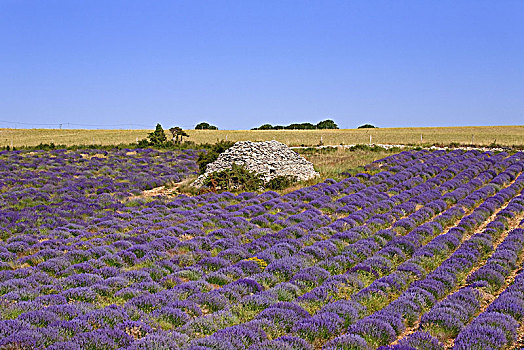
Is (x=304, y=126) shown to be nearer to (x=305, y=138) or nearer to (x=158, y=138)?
(x=305, y=138)

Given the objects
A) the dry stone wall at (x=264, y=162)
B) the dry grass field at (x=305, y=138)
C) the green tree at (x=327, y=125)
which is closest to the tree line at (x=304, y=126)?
the green tree at (x=327, y=125)

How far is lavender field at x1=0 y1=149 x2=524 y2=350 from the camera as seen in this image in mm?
7059

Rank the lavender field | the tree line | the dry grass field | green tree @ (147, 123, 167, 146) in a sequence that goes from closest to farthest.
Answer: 1. the lavender field
2. green tree @ (147, 123, 167, 146)
3. the dry grass field
4. the tree line

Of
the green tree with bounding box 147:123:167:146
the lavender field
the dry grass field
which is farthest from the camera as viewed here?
the dry grass field

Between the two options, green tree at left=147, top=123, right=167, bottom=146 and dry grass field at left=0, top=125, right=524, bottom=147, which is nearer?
green tree at left=147, top=123, right=167, bottom=146

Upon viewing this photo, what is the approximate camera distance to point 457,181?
965 inches

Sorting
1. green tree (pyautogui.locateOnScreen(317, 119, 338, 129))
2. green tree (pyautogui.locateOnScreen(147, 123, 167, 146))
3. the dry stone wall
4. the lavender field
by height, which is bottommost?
the lavender field

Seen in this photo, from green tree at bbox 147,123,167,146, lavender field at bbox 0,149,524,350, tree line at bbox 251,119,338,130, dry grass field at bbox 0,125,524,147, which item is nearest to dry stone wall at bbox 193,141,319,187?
lavender field at bbox 0,149,524,350

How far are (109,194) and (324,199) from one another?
10.6 meters

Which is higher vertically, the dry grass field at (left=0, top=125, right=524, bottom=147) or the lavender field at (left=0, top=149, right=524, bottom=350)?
the dry grass field at (left=0, top=125, right=524, bottom=147)

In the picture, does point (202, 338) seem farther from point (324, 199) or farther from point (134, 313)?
point (324, 199)

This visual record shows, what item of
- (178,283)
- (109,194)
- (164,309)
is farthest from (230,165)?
(164,309)

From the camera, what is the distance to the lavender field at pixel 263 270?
7059mm

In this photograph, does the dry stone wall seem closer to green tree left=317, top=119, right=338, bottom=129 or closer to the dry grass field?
the dry grass field
